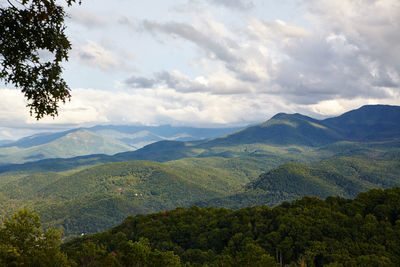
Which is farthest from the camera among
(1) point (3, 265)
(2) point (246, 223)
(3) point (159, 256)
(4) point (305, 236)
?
(2) point (246, 223)

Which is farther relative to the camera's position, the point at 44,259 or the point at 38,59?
the point at 44,259

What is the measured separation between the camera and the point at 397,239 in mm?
60750

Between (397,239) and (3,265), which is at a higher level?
(3,265)

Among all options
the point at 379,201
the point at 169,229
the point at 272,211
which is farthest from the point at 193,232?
the point at 379,201

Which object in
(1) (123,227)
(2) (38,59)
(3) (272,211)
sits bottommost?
(1) (123,227)

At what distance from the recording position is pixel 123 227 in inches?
4429

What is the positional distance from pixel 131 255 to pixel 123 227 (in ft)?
285

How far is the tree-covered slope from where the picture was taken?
2357 inches

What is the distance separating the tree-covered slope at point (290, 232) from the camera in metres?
59.9

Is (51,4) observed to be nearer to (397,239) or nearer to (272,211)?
→ (397,239)

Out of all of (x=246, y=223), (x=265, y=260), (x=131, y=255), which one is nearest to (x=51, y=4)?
(x=131, y=255)

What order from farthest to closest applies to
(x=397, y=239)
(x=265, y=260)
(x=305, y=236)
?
1. (x=305, y=236)
2. (x=397, y=239)
3. (x=265, y=260)

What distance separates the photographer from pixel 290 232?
75.9m

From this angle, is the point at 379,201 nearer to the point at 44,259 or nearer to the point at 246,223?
the point at 246,223
